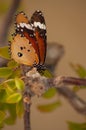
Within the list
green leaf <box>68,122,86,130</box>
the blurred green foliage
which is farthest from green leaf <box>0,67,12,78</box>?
green leaf <box>68,122,86,130</box>

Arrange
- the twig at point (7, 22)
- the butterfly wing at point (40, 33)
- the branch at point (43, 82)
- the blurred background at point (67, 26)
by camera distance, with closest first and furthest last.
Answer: the branch at point (43, 82), the butterfly wing at point (40, 33), the twig at point (7, 22), the blurred background at point (67, 26)

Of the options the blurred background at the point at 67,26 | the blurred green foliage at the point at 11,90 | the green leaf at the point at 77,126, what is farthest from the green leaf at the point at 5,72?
the blurred background at the point at 67,26

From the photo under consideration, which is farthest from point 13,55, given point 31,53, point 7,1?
point 7,1

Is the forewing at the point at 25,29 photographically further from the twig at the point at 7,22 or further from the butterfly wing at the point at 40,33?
the twig at the point at 7,22

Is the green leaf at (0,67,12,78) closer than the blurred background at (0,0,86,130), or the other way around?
the green leaf at (0,67,12,78)

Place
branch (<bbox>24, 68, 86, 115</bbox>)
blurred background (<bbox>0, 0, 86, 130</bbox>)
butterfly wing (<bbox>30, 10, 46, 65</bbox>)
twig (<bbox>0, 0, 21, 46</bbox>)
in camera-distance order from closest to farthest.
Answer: branch (<bbox>24, 68, 86, 115</bbox>) → butterfly wing (<bbox>30, 10, 46, 65</bbox>) → twig (<bbox>0, 0, 21, 46</bbox>) → blurred background (<bbox>0, 0, 86, 130</bbox>)

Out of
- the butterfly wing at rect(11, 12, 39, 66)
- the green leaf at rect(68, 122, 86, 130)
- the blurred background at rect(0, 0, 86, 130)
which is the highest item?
the butterfly wing at rect(11, 12, 39, 66)

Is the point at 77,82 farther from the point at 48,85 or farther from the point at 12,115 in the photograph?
the point at 12,115

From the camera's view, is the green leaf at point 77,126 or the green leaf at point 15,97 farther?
the green leaf at point 77,126

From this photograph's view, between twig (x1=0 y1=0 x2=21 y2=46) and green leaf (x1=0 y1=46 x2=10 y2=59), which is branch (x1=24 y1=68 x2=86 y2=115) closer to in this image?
green leaf (x1=0 y1=46 x2=10 y2=59)
